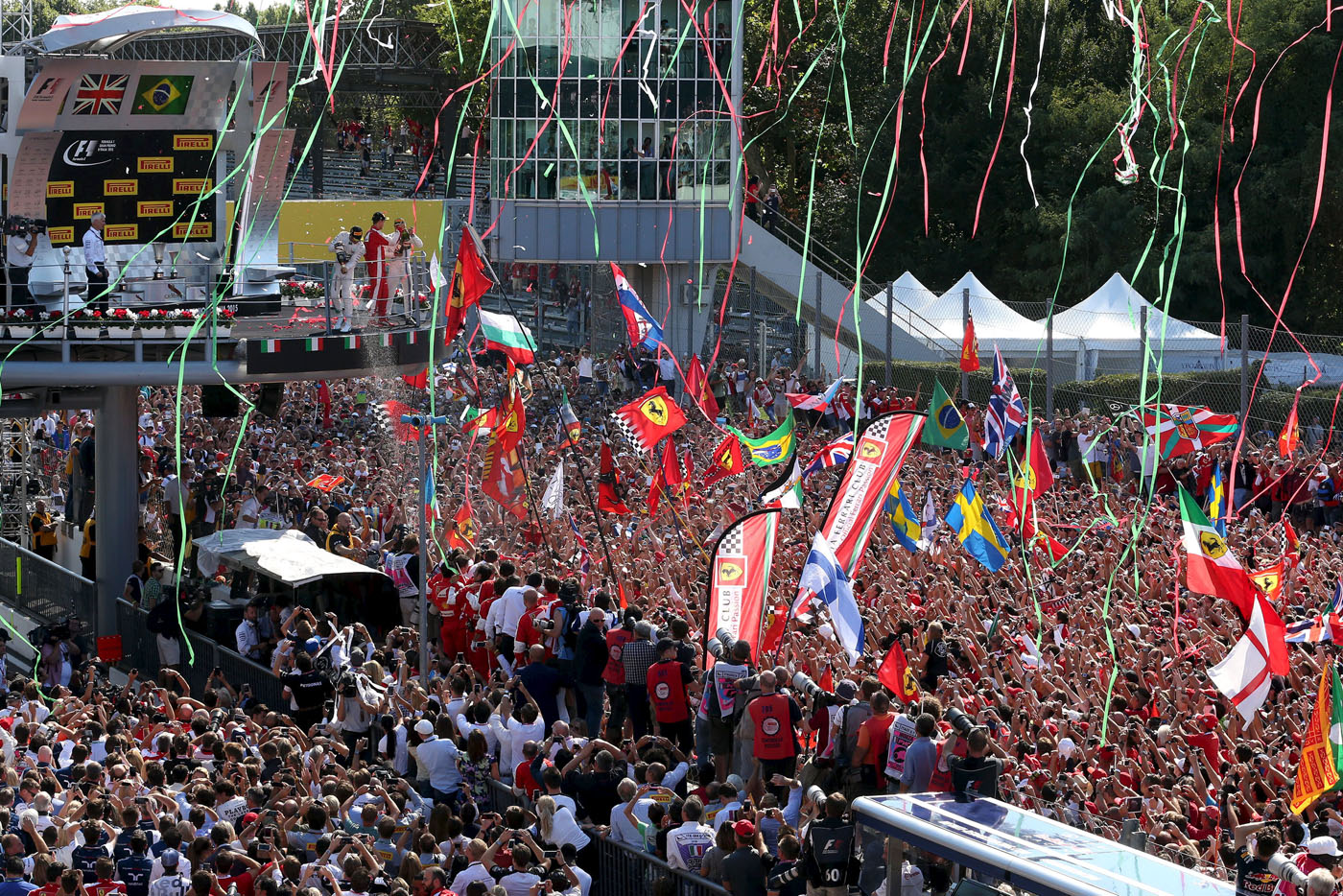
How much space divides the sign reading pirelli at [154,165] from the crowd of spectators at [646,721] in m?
3.94

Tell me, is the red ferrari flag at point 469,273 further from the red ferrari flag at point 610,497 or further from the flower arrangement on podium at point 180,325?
the flower arrangement on podium at point 180,325

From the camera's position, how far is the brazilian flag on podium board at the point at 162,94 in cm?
1998

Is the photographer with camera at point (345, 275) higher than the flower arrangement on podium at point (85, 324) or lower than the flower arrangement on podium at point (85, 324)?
higher

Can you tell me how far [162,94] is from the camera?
20.2 meters

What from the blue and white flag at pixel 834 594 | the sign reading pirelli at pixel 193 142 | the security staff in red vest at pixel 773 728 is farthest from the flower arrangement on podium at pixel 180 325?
the security staff in red vest at pixel 773 728

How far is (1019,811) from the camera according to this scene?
8.48m

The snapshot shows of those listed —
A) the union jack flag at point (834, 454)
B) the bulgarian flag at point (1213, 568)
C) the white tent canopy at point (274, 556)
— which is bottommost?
the white tent canopy at point (274, 556)

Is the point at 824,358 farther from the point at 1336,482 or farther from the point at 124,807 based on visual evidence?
the point at 124,807

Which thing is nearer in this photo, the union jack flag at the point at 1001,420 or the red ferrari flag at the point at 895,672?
the red ferrari flag at the point at 895,672

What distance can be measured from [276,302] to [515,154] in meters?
19.2

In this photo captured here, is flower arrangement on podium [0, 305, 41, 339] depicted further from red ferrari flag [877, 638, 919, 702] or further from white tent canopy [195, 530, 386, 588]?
red ferrari flag [877, 638, 919, 702]

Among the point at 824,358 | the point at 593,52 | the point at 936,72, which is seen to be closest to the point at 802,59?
the point at 936,72

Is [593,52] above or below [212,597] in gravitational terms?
above

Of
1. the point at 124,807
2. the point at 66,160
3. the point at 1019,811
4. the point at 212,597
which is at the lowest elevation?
the point at 212,597
